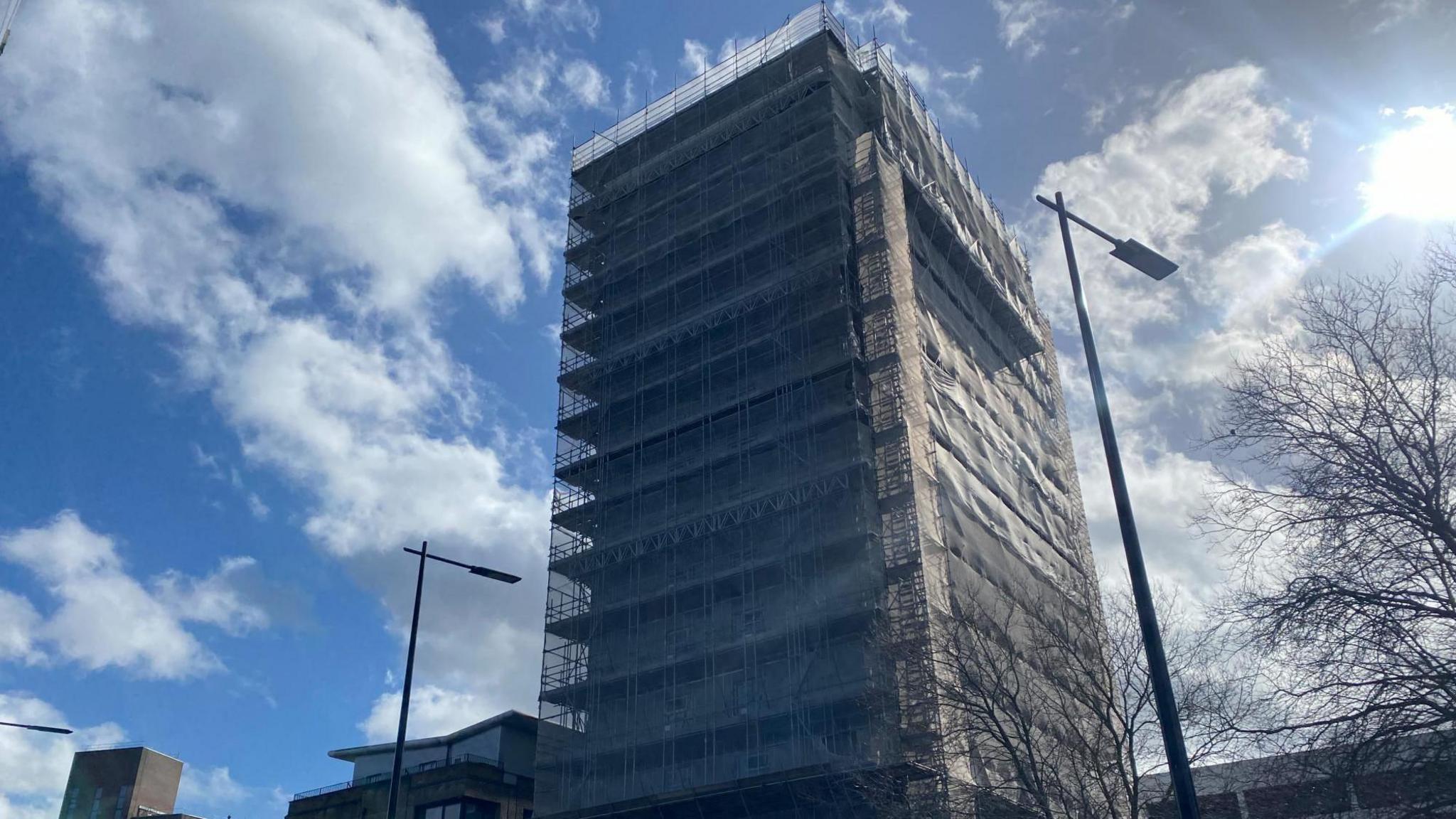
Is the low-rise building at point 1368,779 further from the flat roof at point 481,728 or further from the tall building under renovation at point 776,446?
the flat roof at point 481,728

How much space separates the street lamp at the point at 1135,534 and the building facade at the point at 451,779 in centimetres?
3423

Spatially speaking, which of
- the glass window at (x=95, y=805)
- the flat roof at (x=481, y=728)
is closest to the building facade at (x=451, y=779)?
the flat roof at (x=481, y=728)

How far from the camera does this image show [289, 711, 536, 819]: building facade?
4378 cm

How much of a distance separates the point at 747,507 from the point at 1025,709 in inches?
713

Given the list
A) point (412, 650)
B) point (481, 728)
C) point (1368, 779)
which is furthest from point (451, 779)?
point (1368, 779)

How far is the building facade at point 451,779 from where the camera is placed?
1724 inches

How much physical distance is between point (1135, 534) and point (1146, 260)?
4144 mm

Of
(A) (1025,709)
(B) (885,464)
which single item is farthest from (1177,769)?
(B) (885,464)

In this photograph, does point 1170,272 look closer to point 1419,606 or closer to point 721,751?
point 1419,606

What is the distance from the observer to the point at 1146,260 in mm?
15953

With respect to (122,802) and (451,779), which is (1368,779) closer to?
(451,779)

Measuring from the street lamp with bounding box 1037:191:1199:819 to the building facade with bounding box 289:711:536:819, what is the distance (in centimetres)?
3423

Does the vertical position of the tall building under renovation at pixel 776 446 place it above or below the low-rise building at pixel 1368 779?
above

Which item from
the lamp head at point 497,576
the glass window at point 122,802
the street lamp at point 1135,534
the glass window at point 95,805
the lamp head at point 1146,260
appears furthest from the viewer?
the glass window at point 95,805
